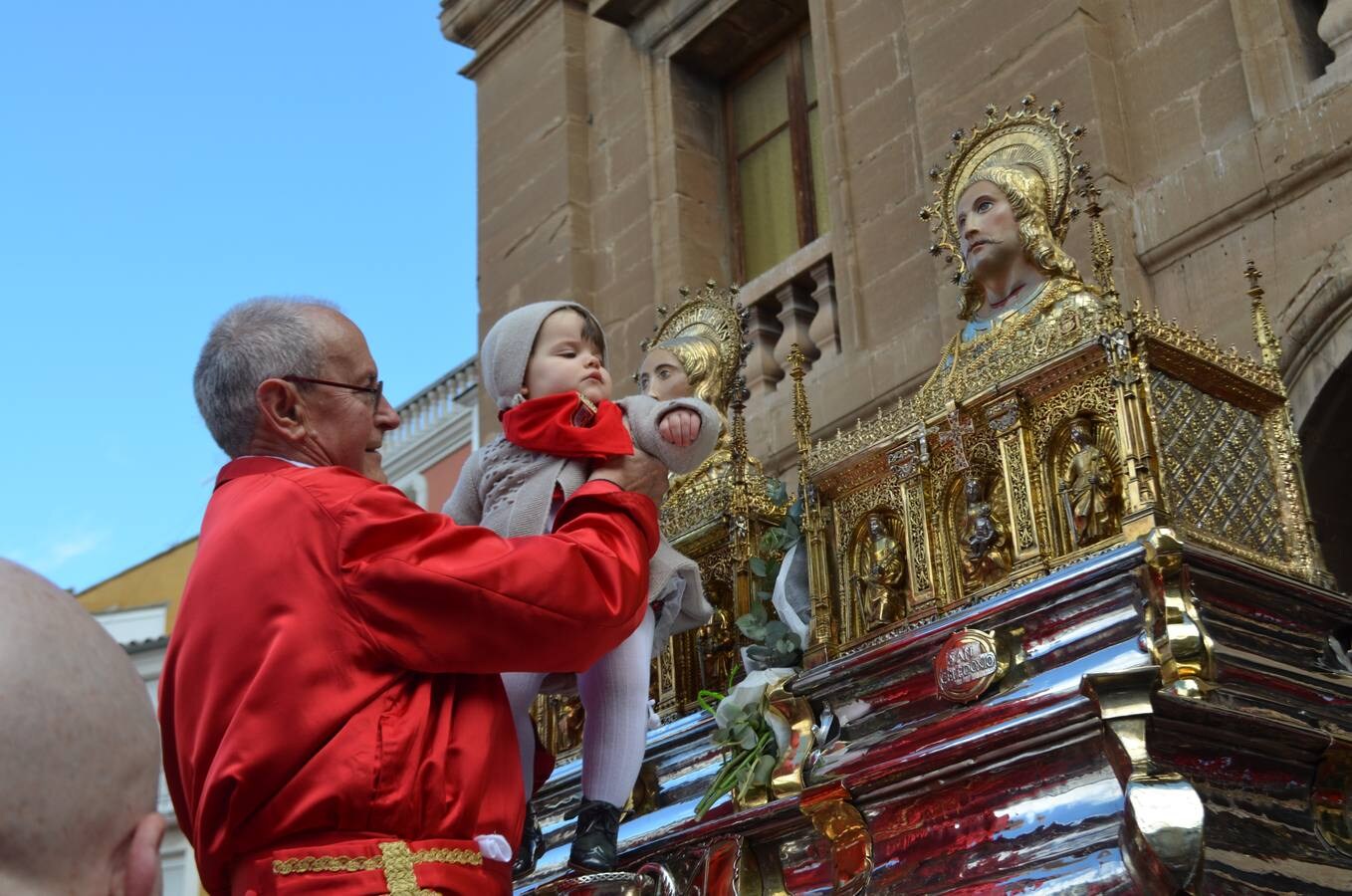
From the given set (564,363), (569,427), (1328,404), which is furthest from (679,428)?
(1328,404)

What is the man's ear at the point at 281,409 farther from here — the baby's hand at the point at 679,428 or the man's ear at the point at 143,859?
the man's ear at the point at 143,859

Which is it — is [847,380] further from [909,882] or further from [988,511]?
[909,882]

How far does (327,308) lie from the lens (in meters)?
3.47

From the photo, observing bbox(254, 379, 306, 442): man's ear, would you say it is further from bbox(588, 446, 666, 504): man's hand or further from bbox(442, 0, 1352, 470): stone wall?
bbox(442, 0, 1352, 470): stone wall

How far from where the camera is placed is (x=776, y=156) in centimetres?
1000

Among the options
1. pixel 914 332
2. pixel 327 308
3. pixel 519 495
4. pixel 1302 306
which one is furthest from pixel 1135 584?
pixel 914 332

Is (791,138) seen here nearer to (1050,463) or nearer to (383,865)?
(1050,463)

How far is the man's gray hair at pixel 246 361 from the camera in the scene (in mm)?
3342

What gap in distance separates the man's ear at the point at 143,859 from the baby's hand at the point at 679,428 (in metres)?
2.25

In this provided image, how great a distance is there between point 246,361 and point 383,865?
1.06 metres

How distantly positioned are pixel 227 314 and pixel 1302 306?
423 cm

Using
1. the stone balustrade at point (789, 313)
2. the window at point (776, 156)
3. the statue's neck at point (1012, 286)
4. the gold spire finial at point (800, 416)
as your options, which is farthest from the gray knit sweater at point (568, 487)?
the window at point (776, 156)

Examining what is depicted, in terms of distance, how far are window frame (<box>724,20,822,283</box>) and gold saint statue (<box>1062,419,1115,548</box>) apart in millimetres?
5180

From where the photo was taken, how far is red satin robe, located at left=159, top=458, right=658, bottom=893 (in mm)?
2885
